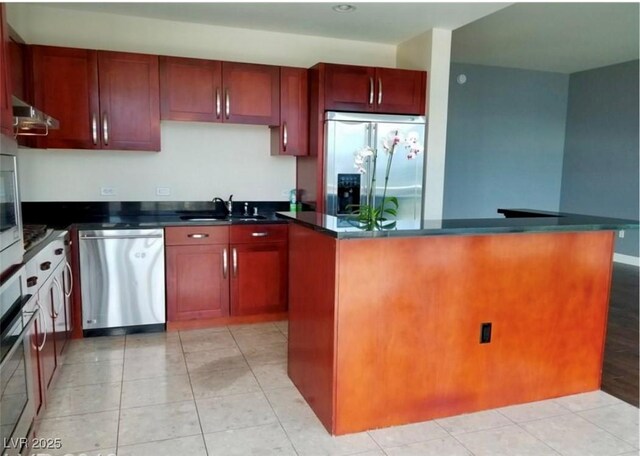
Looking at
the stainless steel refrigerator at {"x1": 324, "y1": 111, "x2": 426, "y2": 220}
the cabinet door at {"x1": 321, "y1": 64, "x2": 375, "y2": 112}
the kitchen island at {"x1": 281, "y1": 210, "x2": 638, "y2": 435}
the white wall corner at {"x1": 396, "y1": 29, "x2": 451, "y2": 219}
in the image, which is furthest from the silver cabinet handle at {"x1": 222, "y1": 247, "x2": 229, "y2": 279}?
the white wall corner at {"x1": 396, "y1": 29, "x2": 451, "y2": 219}

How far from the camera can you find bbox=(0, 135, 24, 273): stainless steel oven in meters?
1.85

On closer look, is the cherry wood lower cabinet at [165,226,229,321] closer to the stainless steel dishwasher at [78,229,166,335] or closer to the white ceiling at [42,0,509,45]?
the stainless steel dishwasher at [78,229,166,335]

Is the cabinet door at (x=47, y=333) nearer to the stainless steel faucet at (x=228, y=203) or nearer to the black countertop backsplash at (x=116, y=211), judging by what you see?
the black countertop backsplash at (x=116, y=211)

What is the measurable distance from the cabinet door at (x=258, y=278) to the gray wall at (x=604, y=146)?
497cm

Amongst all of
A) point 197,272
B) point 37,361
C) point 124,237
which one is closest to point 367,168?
point 197,272

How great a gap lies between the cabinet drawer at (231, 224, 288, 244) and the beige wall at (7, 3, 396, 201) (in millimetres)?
658

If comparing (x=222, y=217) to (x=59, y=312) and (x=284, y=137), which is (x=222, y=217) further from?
(x=59, y=312)

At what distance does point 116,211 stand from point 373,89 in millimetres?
2406

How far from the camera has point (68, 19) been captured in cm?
370

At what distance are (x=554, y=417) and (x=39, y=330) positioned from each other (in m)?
2.61

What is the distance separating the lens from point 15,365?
5.89 feet

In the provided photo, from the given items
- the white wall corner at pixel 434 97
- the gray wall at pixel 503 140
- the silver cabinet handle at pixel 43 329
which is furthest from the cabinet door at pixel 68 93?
the gray wall at pixel 503 140

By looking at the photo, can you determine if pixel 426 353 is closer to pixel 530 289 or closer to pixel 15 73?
pixel 530 289

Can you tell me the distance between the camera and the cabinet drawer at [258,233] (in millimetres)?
3754
